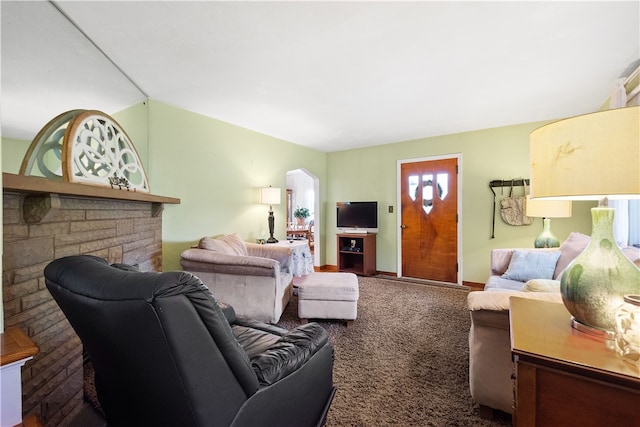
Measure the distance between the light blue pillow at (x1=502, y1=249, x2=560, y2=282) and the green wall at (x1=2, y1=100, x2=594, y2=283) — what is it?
131cm

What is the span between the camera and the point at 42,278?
1281mm

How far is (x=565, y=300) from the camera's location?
95cm

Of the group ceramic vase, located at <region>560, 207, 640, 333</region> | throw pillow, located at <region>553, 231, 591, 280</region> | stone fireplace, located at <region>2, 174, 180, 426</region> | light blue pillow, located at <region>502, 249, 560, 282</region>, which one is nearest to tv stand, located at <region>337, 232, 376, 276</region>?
light blue pillow, located at <region>502, 249, 560, 282</region>

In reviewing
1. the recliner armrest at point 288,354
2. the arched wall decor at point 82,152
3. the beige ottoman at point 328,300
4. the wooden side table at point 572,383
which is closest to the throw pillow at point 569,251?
the beige ottoman at point 328,300

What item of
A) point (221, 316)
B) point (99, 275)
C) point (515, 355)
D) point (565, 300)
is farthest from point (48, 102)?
point (565, 300)

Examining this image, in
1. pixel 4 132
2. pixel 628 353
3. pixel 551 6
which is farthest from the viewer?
pixel 551 6

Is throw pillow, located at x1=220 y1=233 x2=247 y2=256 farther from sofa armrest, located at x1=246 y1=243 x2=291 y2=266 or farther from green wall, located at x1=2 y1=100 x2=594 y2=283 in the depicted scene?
green wall, located at x1=2 y1=100 x2=594 y2=283

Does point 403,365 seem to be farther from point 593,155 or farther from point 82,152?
point 82,152

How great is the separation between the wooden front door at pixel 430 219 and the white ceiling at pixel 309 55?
149 centimetres

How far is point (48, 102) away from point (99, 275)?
124 centimetres

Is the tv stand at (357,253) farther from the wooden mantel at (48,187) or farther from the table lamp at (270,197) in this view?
the wooden mantel at (48,187)

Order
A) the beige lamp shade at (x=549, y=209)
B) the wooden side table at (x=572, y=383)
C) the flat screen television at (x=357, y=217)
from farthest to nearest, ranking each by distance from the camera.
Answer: the flat screen television at (x=357, y=217) < the beige lamp shade at (x=549, y=209) < the wooden side table at (x=572, y=383)

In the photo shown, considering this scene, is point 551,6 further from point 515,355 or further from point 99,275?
point 99,275

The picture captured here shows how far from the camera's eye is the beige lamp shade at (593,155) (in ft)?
2.36
